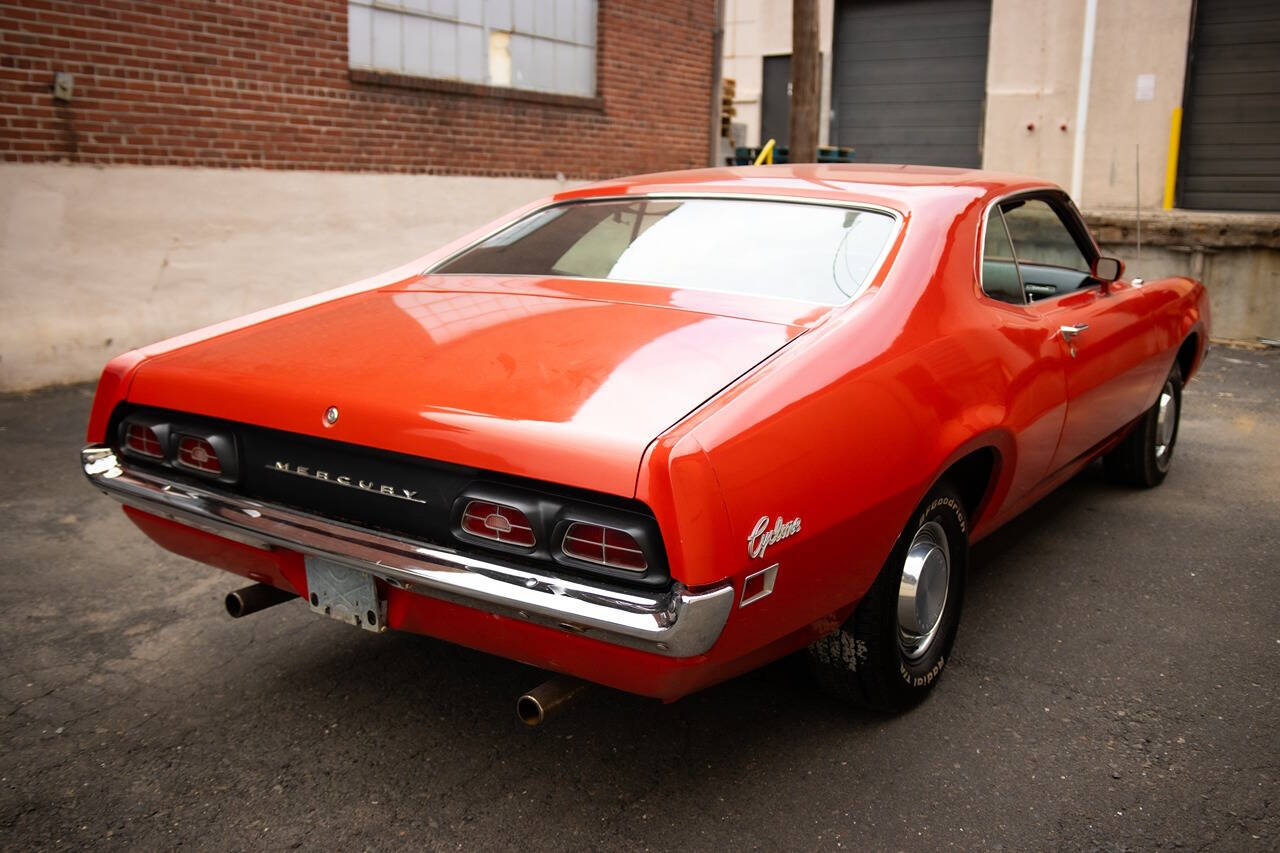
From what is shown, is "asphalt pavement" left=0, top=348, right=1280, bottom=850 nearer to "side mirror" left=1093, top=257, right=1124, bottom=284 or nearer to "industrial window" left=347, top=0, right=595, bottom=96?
"side mirror" left=1093, top=257, right=1124, bottom=284

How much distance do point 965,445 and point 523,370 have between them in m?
1.23

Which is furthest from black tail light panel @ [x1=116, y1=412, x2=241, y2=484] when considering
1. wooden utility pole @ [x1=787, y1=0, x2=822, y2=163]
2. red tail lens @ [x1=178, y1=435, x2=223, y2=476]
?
wooden utility pole @ [x1=787, y1=0, x2=822, y2=163]

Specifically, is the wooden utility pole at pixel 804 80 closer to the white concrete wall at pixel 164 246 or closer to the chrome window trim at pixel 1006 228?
the white concrete wall at pixel 164 246

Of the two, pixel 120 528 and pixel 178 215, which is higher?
pixel 178 215

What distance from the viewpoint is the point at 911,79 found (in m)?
16.6

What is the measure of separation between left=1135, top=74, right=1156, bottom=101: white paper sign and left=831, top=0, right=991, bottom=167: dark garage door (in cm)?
214

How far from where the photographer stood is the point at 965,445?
2.96m

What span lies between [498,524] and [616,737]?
3.02ft

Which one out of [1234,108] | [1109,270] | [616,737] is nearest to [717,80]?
[1234,108]

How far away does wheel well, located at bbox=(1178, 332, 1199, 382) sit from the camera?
5461 millimetres

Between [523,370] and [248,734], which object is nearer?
[523,370]

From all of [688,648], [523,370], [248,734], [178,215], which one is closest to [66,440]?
[178,215]

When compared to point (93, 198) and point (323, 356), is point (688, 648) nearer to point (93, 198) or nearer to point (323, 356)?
point (323, 356)

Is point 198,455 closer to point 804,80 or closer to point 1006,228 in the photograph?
point 1006,228
